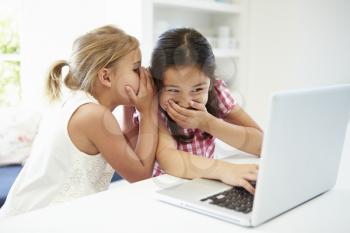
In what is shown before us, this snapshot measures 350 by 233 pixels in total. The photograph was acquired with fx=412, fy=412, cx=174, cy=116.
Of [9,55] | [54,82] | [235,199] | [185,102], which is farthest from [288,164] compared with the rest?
[9,55]

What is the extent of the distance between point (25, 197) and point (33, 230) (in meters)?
0.43

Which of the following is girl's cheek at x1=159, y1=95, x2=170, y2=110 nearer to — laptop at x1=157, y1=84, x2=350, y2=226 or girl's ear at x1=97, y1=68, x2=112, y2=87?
girl's ear at x1=97, y1=68, x2=112, y2=87

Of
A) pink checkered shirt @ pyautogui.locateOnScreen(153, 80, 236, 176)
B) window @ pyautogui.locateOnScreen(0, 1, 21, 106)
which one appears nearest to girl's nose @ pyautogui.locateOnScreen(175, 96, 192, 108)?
pink checkered shirt @ pyautogui.locateOnScreen(153, 80, 236, 176)

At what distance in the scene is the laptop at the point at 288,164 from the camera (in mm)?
673

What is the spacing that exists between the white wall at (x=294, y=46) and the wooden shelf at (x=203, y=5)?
17 centimetres

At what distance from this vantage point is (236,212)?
2.42 feet

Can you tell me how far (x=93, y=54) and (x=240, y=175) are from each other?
53 centimetres

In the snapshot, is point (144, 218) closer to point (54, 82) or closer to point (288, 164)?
point (288, 164)

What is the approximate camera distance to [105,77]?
1.17m

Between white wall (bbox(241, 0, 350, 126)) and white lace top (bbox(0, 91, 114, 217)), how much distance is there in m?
1.88

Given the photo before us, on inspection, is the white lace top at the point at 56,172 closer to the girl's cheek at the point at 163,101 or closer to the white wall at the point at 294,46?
the girl's cheek at the point at 163,101

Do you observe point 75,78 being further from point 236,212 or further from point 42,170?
point 236,212

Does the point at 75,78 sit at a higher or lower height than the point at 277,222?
higher

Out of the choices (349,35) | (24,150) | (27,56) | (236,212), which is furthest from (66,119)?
(349,35)
